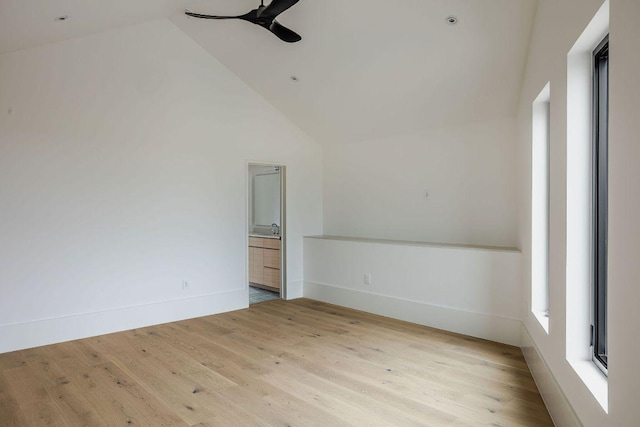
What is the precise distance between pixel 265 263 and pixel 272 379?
3.48 m

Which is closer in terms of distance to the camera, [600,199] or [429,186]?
[600,199]

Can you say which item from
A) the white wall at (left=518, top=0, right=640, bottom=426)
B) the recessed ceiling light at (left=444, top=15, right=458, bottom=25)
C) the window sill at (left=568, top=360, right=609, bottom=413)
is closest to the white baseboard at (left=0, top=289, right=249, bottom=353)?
the white wall at (left=518, top=0, right=640, bottom=426)

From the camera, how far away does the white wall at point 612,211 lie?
4.32 feet

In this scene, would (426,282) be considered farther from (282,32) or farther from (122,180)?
(122,180)

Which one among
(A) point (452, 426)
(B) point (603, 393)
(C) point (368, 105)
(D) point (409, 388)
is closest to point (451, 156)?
(C) point (368, 105)

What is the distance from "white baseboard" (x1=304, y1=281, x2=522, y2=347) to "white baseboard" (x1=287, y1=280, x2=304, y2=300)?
25 cm

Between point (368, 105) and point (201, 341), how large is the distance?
3.33m

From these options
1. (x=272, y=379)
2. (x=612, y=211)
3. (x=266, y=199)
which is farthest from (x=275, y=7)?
(x=266, y=199)

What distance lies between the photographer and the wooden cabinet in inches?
253

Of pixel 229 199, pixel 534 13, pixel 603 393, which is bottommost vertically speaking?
pixel 603 393

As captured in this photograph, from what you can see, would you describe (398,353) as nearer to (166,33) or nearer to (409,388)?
(409,388)

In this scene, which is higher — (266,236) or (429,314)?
(266,236)

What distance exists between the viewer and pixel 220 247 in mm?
5465

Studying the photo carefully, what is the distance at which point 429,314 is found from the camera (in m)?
4.69
